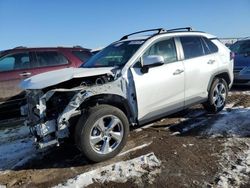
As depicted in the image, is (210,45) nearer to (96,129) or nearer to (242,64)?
(96,129)

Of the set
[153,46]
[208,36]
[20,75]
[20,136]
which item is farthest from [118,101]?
[20,75]

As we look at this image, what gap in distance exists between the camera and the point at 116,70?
507 cm

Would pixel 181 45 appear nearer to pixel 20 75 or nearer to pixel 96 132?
pixel 96 132

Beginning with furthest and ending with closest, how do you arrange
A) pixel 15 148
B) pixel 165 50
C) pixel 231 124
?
pixel 231 124 → pixel 165 50 → pixel 15 148

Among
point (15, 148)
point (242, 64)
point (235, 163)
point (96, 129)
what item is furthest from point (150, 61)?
point (242, 64)

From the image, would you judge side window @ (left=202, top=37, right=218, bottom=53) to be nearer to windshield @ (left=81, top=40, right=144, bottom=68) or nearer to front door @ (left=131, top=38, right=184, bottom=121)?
front door @ (left=131, top=38, right=184, bottom=121)

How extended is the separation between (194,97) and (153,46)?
1.37 metres

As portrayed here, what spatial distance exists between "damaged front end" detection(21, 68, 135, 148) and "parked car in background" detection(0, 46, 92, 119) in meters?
3.16

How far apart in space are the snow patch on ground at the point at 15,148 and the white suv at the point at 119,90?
0.64m

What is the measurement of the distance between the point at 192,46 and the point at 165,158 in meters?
2.60


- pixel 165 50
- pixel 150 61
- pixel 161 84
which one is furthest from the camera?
pixel 165 50

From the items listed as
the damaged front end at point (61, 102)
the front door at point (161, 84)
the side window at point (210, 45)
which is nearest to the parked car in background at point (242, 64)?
the side window at point (210, 45)

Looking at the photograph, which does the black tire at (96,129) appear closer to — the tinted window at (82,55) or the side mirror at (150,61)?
the side mirror at (150,61)

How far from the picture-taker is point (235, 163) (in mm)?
4414
